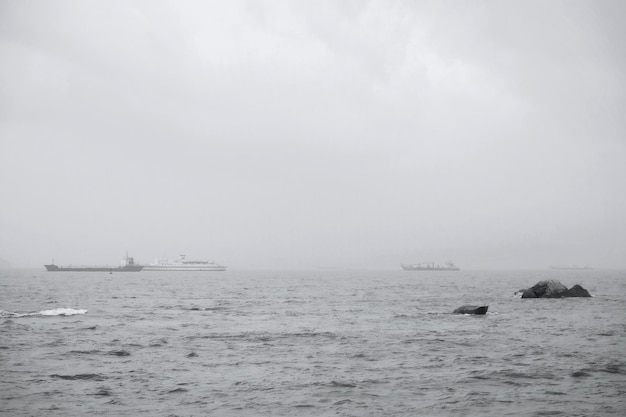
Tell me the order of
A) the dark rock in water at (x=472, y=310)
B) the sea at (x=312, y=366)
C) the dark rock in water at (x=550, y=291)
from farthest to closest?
1. the dark rock in water at (x=550, y=291)
2. the dark rock in water at (x=472, y=310)
3. the sea at (x=312, y=366)

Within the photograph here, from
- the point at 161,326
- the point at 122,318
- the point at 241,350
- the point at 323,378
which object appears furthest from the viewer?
the point at 122,318

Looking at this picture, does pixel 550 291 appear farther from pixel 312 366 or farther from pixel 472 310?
pixel 312 366

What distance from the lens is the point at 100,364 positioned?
25.9 metres

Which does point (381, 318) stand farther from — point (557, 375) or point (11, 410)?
point (11, 410)

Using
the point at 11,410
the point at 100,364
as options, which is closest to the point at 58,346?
the point at 100,364

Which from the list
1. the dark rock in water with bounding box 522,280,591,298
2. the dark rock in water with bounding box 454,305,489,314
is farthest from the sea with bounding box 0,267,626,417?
the dark rock in water with bounding box 522,280,591,298

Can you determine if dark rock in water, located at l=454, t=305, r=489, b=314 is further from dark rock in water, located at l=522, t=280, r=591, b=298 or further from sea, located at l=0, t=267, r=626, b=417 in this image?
dark rock in water, located at l=522, t=280, r=591, b=298

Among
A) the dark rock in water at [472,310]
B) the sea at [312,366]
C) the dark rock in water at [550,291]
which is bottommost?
the sea at [312,366]

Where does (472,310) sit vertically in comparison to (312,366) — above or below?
above

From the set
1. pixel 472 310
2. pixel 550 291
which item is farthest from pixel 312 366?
pixel 550 291

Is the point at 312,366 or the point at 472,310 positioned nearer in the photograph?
the point at 312,366

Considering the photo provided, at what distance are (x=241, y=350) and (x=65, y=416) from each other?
1337cm

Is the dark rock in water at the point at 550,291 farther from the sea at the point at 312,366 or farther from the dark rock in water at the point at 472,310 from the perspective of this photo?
the sea at the point at 312,366

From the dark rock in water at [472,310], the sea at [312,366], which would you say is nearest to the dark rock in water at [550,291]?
the dark rock in water at [472,310]
